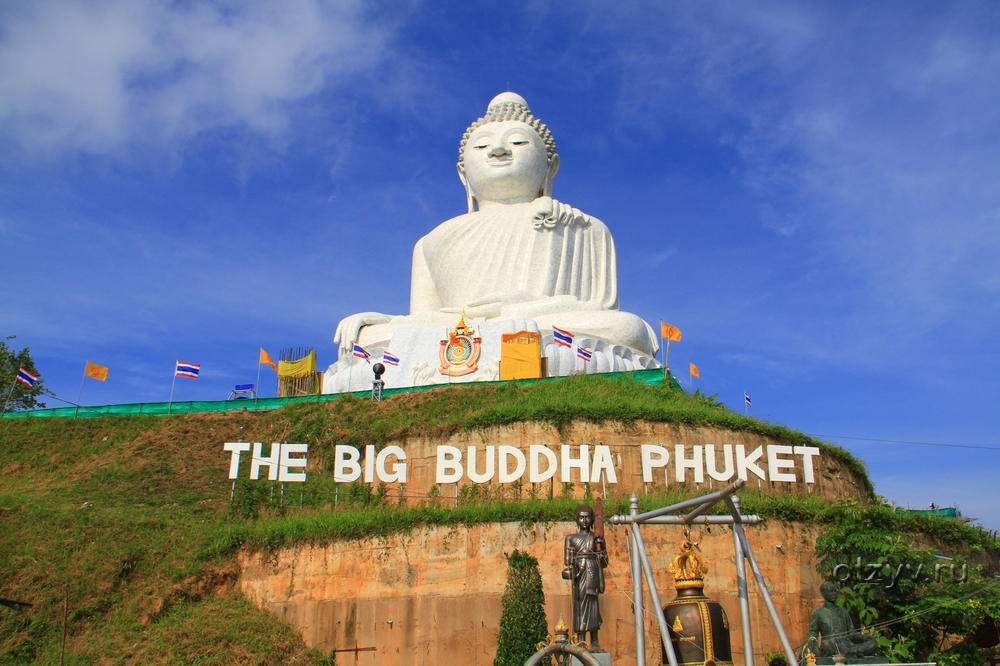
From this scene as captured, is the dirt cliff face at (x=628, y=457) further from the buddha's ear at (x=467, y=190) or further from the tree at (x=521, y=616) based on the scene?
the buddha's ear at (x=467, y=190)

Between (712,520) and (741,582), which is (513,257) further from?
(741,582)

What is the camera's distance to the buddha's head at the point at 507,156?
26.8m

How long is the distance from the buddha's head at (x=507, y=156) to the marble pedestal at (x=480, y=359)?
6.21 m

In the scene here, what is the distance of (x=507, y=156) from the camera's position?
26.9m

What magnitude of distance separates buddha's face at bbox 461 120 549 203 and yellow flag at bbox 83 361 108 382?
10.8 m

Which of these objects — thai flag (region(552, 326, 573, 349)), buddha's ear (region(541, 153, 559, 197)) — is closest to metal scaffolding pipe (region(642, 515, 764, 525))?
thai flag (region(552, 326, 573, 349))

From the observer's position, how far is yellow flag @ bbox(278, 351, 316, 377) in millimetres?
25203

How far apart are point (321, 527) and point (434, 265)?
12.2 meters

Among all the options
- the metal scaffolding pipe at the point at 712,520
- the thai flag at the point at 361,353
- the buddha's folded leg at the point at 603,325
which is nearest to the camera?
the metal scaffolding pipe at the point at 712,520

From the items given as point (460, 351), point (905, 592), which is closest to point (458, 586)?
point (905, 592)

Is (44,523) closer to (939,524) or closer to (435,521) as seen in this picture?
(435,521)

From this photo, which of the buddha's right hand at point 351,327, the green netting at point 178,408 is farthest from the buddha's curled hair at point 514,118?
the green netting at point 178,408

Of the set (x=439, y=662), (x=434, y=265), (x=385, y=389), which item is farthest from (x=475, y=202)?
(x=439, y=662)

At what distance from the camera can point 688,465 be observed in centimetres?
1568
